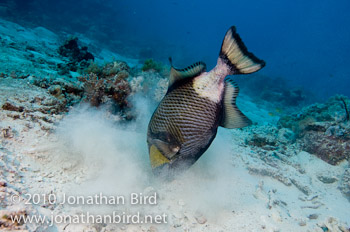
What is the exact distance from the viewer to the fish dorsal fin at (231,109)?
189 cm

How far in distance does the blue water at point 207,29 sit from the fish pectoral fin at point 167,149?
838 cm

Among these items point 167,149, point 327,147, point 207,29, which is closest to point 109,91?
point 167,149

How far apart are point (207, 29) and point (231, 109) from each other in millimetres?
130984

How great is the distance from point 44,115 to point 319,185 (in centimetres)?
532

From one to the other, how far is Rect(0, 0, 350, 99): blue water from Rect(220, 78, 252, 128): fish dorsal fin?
781 cm

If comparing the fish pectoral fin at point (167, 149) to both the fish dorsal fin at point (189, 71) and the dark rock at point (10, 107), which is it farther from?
the dark rock at point (10, 107)

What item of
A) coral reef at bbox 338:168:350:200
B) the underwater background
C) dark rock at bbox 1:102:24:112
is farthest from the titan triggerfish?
coral reef at bbox 338:168:350:200

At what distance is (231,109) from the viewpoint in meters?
1.96

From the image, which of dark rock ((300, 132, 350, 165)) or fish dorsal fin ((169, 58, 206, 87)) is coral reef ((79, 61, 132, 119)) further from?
dark rock ((300, 132, 350, 165))

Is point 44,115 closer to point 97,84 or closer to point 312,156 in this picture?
point 97,84

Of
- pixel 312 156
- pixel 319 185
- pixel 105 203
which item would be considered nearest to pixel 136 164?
pixel 105 203

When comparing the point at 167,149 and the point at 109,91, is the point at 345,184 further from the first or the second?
the point at 109,91

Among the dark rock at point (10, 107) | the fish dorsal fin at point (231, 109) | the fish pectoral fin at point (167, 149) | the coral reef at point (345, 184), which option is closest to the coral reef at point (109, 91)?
the dark rock at point (10, 107)

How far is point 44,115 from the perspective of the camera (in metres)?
2.82
